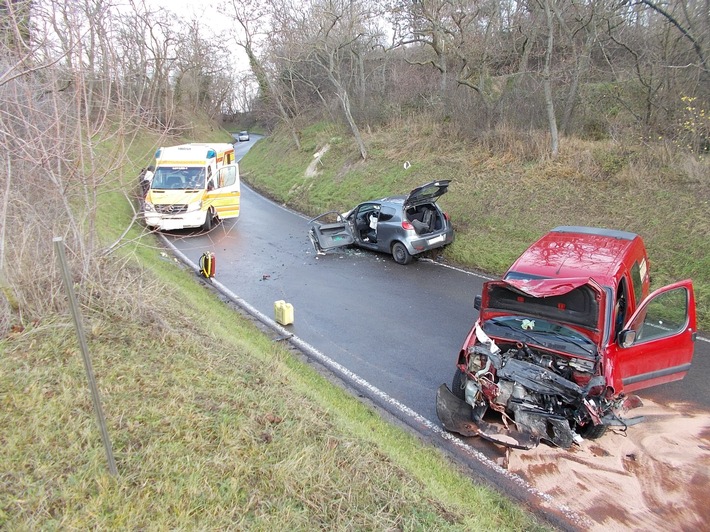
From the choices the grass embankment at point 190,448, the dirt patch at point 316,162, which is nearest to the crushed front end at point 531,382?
the grass embankment at point 190,448

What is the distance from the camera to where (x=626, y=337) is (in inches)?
192

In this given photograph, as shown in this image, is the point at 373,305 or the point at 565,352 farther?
the point at 373,305

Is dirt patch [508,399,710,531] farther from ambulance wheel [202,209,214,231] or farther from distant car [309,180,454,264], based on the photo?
ambulance wheel [202,209,214,231]

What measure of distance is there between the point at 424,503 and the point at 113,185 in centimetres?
572

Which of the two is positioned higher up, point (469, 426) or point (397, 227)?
point (397, 227)

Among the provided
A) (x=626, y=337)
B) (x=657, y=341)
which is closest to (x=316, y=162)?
(x=657, y=341)

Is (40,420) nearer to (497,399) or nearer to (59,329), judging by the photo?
(59,329)

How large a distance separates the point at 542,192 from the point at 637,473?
974 centimetres

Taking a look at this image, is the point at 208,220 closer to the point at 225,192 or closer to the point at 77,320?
the point at 225,192

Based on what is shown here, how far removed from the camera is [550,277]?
5.58m

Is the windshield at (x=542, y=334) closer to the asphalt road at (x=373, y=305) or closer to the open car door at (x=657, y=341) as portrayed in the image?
the open car door at (x=657, y=341)

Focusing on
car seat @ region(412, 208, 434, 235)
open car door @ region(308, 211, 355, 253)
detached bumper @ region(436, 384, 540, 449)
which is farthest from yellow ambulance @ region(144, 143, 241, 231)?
detached bumper @ region(436, 384, 540, 449)

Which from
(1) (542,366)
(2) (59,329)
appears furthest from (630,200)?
(2) (59,329)

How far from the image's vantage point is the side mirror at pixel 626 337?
4.86 m
